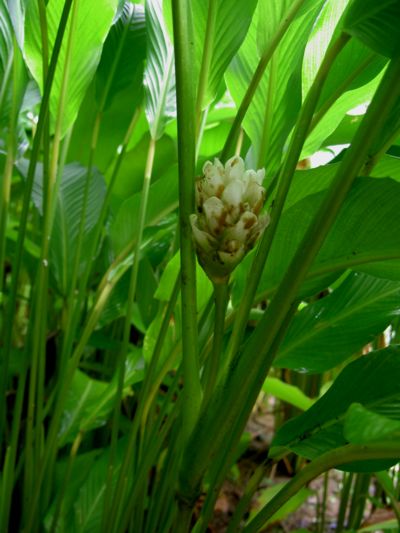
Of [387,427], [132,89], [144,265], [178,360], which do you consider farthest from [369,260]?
[132,89]

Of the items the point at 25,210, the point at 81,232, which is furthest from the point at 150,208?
the point at 25,210

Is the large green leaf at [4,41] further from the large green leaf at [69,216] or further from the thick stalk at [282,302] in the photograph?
the thick stalk at [282,302]

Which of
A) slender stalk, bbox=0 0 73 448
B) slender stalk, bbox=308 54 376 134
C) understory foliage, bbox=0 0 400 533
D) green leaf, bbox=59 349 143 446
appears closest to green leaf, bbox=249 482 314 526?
understory foliage, bbox=0 0 400 533

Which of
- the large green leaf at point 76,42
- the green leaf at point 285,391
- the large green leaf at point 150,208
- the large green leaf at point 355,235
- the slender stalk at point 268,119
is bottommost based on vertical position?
the green leaf at point 285,391

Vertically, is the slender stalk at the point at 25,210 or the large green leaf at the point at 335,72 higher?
the large green leaf at the point at 335,72

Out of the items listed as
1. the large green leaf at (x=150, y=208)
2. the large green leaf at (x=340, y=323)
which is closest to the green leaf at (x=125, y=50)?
the large green leaf at (x=150, y=208)

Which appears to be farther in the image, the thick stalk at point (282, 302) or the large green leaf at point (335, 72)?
the large green leaf at point (335, 72)

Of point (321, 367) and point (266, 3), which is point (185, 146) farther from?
point (321, 367)
